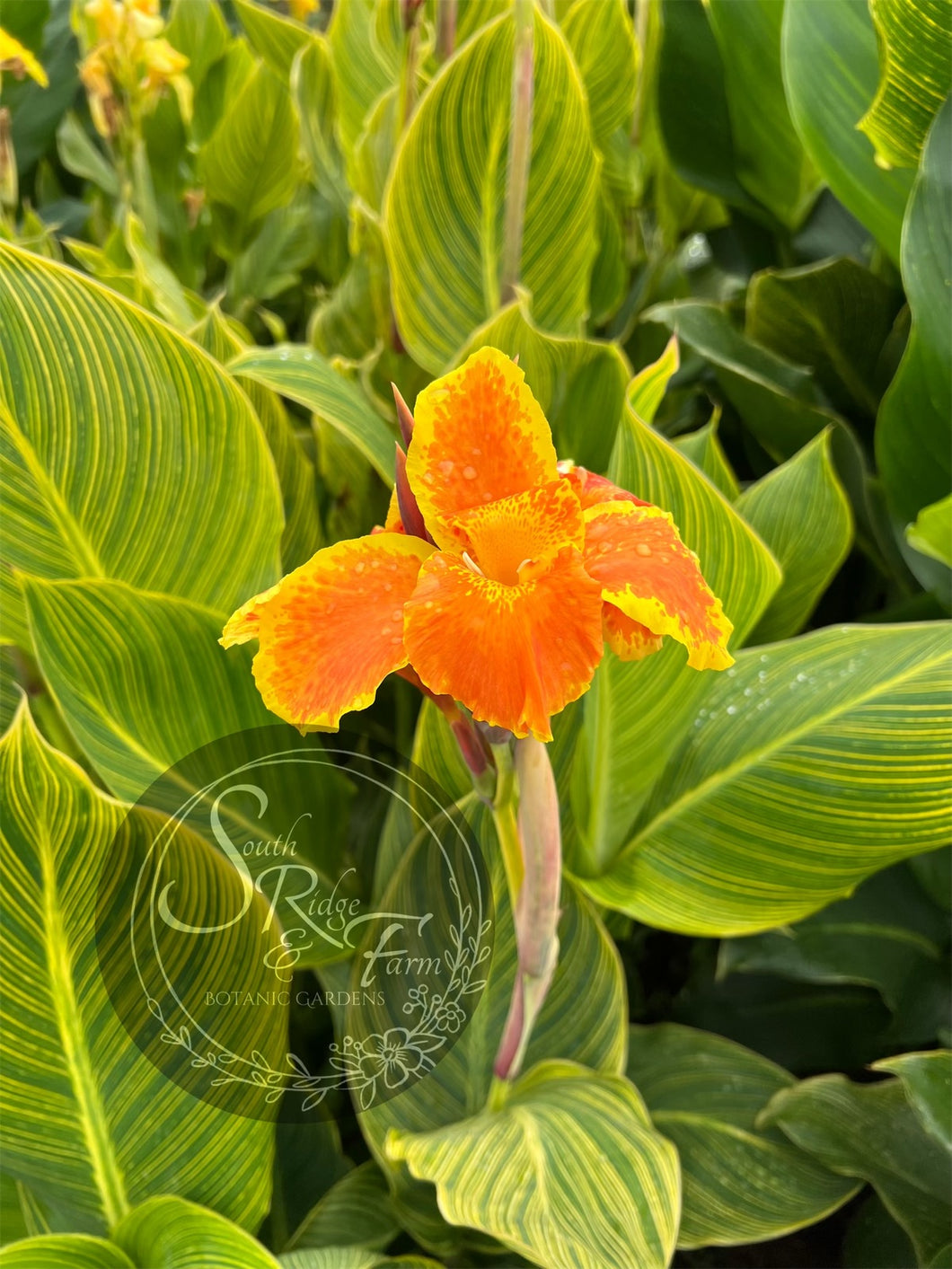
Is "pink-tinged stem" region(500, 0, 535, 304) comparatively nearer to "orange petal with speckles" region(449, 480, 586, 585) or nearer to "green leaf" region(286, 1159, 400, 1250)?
"orange petal with speckles" region(449, 480, 586, 585)

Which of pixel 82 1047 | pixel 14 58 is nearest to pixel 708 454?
pixel 82 1047

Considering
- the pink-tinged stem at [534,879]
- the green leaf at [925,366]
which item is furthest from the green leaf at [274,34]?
the pink-tinged stem at [534,879]

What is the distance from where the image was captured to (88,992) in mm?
524

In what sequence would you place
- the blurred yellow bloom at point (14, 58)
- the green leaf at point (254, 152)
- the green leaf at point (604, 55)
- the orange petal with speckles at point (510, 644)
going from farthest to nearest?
the green leaf at point (254, 152) < the green leaf at point (604, 55) < the blurred yellow bloom at point (14, 58) < the orange petal with speckles at point (510, 644)

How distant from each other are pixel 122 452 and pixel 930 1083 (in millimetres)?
589

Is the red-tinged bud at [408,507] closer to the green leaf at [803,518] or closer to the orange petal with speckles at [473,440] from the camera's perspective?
the orange petal with speckles at [473,440]

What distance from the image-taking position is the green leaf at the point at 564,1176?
51 cm

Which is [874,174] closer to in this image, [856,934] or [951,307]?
[951,307]

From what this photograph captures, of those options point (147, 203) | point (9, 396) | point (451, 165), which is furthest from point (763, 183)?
point (9, 396)

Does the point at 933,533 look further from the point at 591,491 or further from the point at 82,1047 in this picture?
the point at 82,1047

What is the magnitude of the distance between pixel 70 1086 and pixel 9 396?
0.37 m

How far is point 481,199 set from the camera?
0.76 meters

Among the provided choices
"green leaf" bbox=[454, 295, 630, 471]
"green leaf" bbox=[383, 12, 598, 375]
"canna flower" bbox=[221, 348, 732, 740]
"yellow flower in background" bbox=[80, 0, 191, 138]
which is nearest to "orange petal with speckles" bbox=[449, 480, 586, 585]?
"canna flower" bbox=[221, 348, 732, 740]

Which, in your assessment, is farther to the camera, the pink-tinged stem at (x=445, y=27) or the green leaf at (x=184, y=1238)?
the pink-tinged stem at (x=445, y=27)
